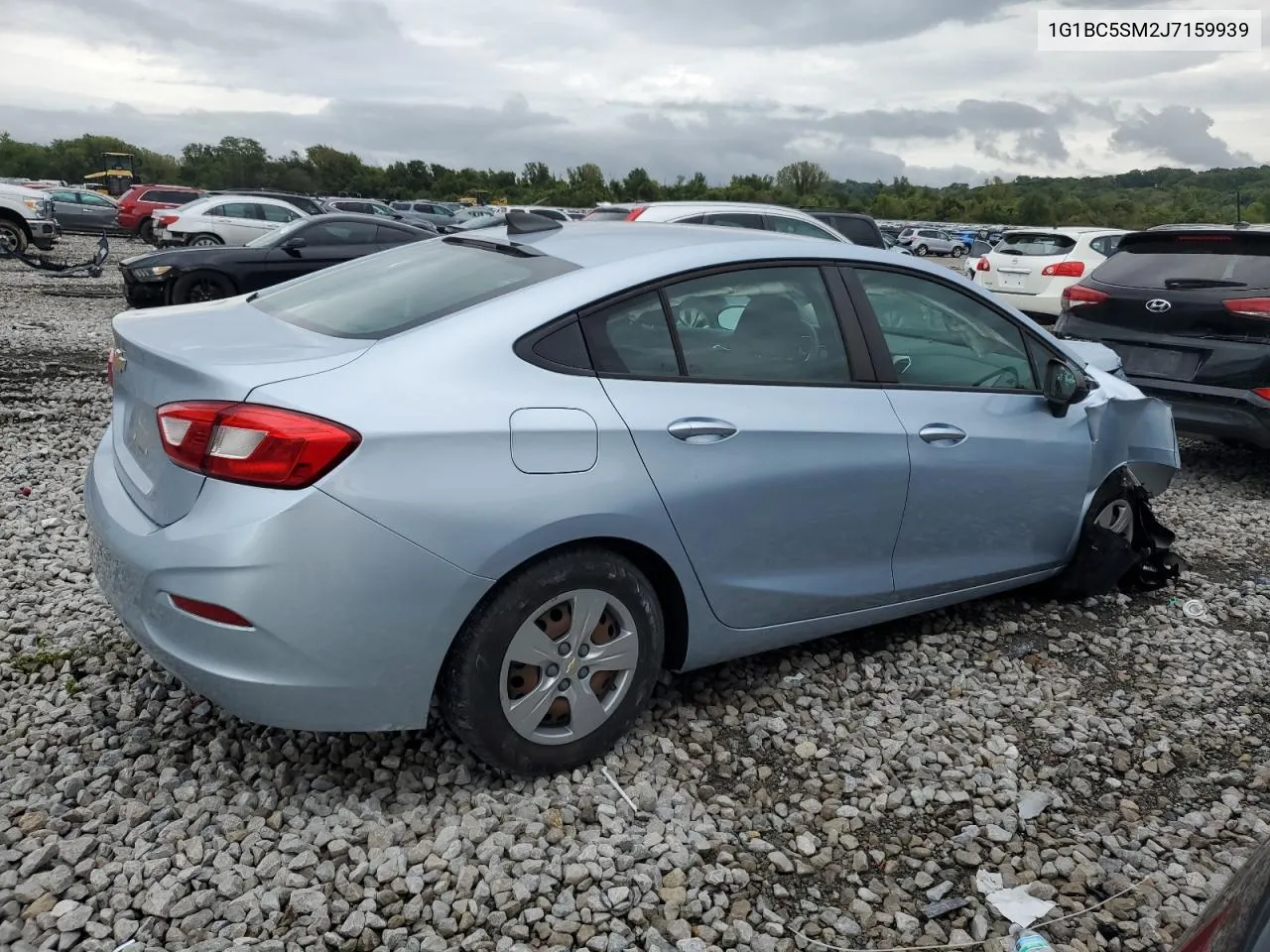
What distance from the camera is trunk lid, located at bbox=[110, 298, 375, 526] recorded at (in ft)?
8.59

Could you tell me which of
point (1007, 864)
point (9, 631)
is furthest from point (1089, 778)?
point (9, 631)

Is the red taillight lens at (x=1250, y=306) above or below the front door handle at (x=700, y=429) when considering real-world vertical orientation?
above

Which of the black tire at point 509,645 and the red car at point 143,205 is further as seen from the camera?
the red car at point 143,205

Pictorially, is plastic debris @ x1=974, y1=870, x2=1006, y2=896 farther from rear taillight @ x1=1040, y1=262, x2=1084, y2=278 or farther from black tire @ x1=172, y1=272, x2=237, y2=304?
rear taillight @ x1=1040, y1=262, x2=1084, y2=278

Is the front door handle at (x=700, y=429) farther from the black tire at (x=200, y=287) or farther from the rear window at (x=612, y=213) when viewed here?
the black tire at (x=200, y=287)

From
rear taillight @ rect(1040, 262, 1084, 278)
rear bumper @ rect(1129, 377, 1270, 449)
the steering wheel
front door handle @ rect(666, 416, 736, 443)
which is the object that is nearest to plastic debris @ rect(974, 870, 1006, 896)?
front door handle @ rect(666, 416, 736, 443)

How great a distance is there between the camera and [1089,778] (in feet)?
10.6

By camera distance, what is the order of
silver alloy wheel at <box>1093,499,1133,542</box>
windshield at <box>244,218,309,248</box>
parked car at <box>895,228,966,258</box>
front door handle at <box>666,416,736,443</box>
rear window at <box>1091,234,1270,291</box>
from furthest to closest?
parked car at <box>895,228,966,258</box> < windshield at <box>244,218,309,248</box> < rear window at <box>1091,234,1270,291</box> < silver alloy wheel at <box>1093,499,1133,542</box> < front door handle at <box>666,416,736,443</box>

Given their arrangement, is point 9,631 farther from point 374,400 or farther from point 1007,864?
point 1007,864

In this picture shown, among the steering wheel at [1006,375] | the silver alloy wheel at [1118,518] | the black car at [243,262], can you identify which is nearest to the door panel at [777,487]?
the steering wheel at [1006,375]

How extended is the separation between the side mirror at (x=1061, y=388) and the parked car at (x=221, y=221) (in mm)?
17616

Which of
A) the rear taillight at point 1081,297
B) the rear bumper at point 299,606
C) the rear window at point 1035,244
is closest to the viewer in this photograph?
the rear bumper at point 299,606

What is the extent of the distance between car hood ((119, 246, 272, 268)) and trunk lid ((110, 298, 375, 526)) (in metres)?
8.79

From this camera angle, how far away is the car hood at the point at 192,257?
11.2m
